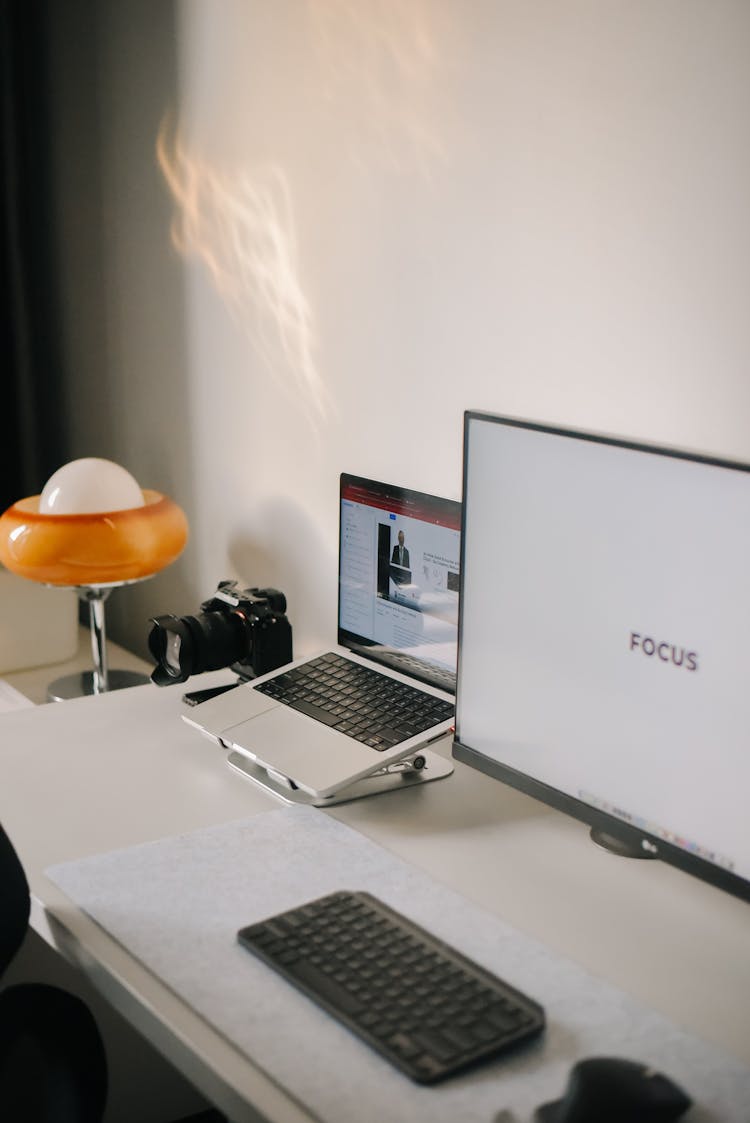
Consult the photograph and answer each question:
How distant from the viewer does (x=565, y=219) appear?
4.52 ft

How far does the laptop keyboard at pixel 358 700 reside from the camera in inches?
54.8

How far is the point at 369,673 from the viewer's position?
153 centimetres

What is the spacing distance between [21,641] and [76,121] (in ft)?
3.02

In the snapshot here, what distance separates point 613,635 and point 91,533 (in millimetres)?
936

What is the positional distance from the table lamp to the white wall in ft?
0.56

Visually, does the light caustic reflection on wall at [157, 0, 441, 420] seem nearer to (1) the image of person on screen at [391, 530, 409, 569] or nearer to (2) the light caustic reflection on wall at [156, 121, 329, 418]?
(2) the light caustic reflection on wall at [156, 121, 329, 418]

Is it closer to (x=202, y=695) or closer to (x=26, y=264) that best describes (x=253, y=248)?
(x=26, y=264)

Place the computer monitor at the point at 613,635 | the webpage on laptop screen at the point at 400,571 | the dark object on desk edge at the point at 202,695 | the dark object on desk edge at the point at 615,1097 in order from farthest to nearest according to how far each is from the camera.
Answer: the dark object on desk edge at the point at 202,695 < the webpage on laptop screen at the point at 400,571 < the computer monitor at the point at 613,635 < the dark object on desk edge at the point at 615,1097

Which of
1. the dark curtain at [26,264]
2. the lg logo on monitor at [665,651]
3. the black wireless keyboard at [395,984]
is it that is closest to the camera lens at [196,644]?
the black wireless keyboard at [395,984]

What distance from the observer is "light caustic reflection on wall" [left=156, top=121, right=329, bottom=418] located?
181cm

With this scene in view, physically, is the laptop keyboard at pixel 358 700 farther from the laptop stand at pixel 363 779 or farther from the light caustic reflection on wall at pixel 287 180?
the light caustic reflection on wall at pixel 287 180

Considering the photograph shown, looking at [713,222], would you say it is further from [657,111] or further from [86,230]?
[86,230]

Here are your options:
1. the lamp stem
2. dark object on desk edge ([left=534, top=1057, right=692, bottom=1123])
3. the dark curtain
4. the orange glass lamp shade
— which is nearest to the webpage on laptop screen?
the orange glass lamp shade

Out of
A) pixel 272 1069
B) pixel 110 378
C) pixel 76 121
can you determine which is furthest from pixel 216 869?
pixel 76 121
